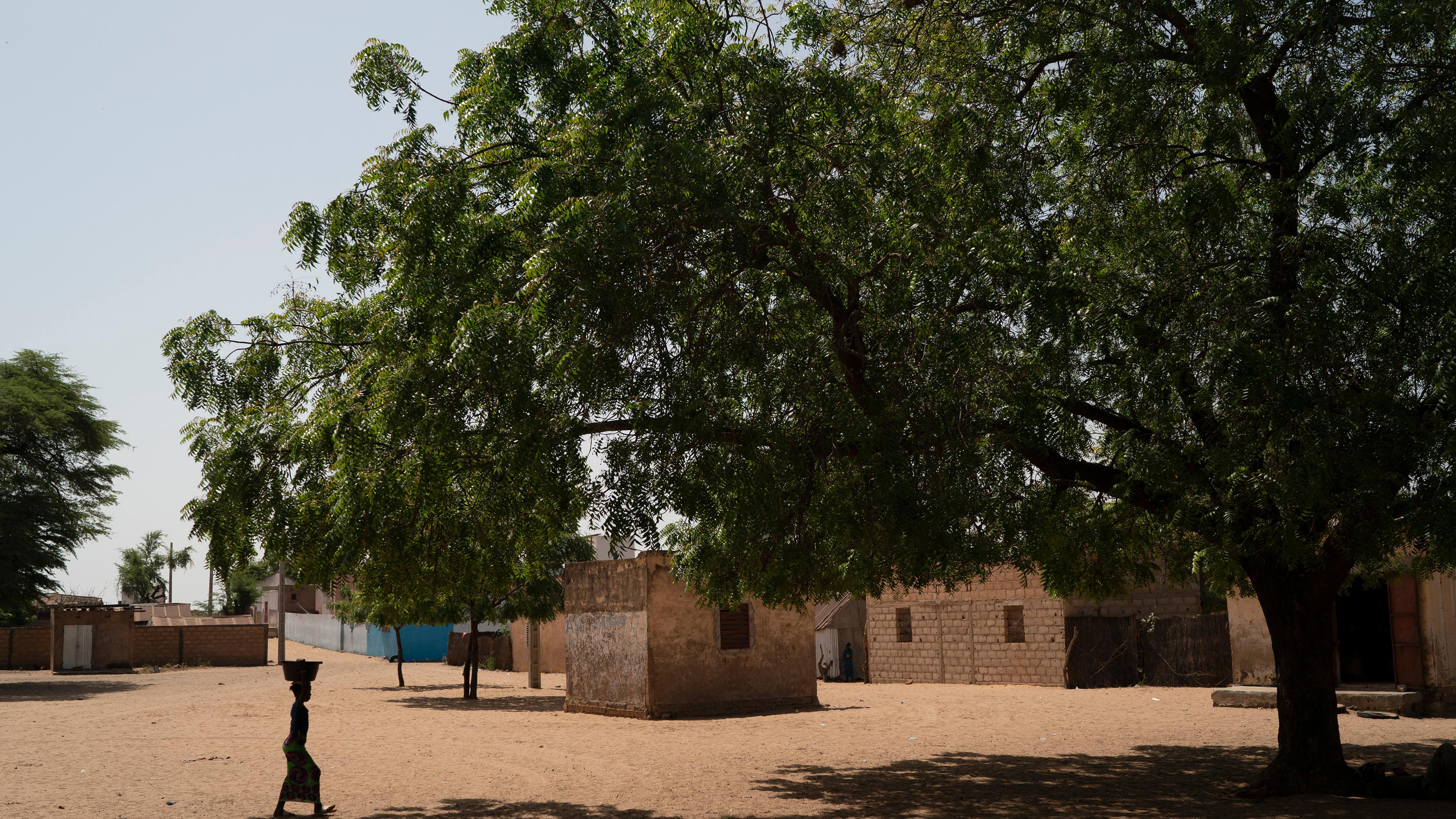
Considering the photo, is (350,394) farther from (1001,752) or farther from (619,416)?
(1001,752)

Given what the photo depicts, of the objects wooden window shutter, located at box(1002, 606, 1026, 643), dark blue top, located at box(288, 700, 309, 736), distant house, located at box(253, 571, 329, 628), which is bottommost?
distant house, located at box(253, 571, 329, 628)

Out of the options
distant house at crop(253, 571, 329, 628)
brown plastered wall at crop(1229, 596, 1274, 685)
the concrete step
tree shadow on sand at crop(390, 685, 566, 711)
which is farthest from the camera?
distant house at crop(253, 571, 329, 628)

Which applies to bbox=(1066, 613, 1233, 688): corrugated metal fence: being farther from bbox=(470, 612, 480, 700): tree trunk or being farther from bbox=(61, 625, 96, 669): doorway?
bbox=(61, 625, 96, 669): doorway

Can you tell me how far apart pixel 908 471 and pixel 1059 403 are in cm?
195

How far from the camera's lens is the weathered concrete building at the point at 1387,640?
19016mm

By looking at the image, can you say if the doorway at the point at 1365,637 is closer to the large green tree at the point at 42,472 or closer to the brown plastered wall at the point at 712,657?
the brown plastered wall at the point at 712,657

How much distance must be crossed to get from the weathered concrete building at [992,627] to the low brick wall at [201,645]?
2925cm

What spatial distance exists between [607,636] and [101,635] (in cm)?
3038

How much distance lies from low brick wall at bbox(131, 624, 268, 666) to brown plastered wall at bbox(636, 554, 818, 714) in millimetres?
30960

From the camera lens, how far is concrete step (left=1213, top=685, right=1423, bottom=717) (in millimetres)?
18859

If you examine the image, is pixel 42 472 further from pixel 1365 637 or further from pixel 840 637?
pixel 1365 637

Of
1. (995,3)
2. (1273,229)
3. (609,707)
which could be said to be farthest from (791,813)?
(609,707)

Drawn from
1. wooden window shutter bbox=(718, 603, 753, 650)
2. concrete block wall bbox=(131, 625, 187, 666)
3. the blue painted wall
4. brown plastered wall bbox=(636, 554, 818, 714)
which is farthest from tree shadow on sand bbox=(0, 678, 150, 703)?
wooden window shutter bbox=(718, 603, 753, 650)

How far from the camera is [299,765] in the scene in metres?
10.8
